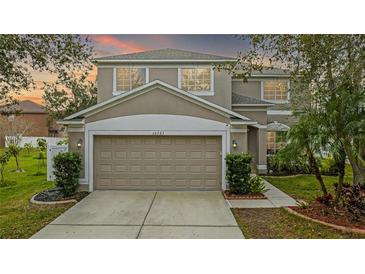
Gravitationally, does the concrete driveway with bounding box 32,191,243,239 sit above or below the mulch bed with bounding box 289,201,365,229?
below

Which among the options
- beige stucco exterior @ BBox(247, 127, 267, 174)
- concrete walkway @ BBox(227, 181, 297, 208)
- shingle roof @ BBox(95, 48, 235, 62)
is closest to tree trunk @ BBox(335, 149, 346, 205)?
concrete walkway @ BBox(227, 181, 297, 208)

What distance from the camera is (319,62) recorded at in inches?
314

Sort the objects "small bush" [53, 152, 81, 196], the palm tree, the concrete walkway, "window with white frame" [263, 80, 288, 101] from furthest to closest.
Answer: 1. "window with white frame" [263, 80, 288, 101]
2. "small bush" [53, 152, 81, 196]
3. the concrete walkway
4. the palm tree

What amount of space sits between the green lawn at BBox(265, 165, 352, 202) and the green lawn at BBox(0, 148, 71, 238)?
7248mm

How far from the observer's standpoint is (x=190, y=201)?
7.76 m

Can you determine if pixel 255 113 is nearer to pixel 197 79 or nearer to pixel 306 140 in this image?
pixel 197 79

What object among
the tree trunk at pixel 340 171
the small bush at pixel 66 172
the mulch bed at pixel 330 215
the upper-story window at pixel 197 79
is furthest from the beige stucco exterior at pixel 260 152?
the small bush at pixel 66 172

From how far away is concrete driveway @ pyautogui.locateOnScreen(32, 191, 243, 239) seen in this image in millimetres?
5414

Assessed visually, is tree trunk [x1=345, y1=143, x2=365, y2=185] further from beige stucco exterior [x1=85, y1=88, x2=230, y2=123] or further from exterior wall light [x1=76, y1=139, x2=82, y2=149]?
exterior wall light [x1=76, y1=139, x2=82, y2=149]
